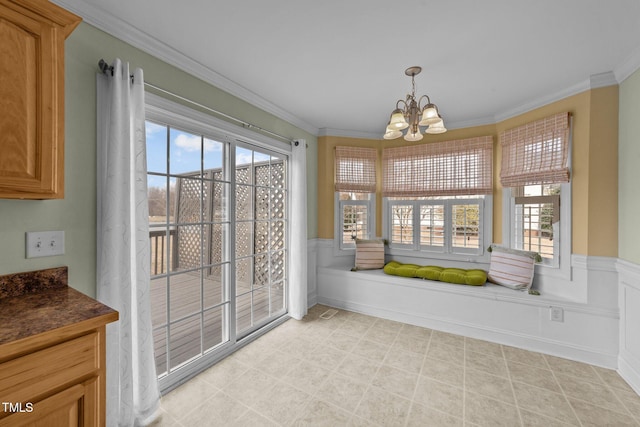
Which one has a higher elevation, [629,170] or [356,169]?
[356,169]

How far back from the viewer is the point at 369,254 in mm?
3604

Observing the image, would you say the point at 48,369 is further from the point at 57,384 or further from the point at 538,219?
the point at 538,219

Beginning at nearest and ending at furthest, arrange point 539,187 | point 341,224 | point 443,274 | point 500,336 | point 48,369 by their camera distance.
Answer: point 48,369 < point 500,336 < point 539,187 < point 443,274 < point 341,224

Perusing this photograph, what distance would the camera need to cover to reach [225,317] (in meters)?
2.45

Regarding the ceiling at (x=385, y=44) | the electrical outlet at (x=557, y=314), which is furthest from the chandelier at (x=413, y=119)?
the electrical outlet at (x=557, y=314)

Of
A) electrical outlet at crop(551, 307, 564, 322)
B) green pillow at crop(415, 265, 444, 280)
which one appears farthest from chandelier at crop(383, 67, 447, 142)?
electrical outlet at crop(551, 307, 564, 322)

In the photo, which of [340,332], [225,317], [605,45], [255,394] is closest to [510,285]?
[340,332]

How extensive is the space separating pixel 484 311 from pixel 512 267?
0.57 meters

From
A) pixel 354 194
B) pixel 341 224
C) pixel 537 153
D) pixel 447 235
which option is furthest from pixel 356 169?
pixel 537 153

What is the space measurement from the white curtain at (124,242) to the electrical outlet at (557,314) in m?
3.29

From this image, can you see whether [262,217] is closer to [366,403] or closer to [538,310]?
[366,403]

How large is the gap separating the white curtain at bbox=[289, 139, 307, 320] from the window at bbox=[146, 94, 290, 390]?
0.51 feet

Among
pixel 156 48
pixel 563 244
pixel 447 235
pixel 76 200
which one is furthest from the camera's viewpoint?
pixel 447 235

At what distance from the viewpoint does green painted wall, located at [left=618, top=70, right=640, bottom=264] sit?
198cm
